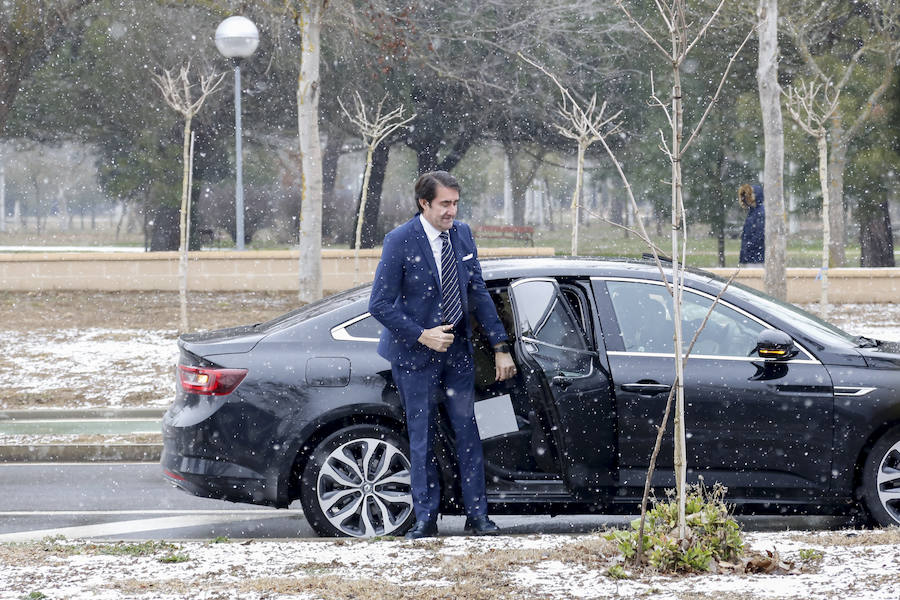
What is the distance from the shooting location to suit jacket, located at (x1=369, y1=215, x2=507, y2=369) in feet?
20.0

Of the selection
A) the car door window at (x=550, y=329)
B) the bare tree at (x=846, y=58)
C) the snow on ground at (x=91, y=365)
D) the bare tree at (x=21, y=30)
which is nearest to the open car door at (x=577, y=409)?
the car door window at (x=550, y=329)

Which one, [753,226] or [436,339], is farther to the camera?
[753,226]

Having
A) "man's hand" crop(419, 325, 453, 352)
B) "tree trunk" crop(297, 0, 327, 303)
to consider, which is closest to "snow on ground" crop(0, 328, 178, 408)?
"tree trunk" crop(297, 0, 327, 303)

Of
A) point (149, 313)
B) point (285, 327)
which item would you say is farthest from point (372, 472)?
point (149, 313)

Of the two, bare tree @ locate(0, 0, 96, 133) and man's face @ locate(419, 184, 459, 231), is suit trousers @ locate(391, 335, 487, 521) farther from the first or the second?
bare tree @ locate(0, 0, 96, 133)

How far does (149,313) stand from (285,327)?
14052 millimetres

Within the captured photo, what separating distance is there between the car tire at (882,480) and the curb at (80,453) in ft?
18.1

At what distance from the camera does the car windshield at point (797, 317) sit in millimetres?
6688

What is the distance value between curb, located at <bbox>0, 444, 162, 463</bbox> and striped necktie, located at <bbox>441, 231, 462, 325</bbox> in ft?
14.2

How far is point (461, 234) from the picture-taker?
6320 millimetres

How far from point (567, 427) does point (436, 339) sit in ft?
2.85

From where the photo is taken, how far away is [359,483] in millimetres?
6434

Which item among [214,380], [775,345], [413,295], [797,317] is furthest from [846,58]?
[214,380]

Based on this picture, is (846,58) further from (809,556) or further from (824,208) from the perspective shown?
(809,556)
